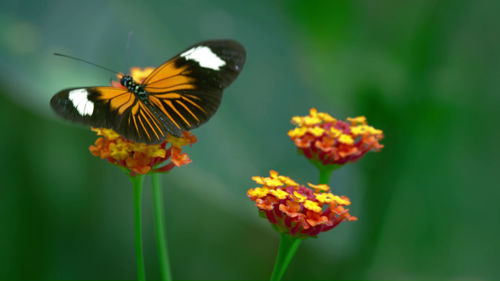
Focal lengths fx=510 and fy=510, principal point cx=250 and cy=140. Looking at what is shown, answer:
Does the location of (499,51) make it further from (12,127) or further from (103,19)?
(12,127)

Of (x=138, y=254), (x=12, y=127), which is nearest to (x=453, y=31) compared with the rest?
(x=138, y=254)

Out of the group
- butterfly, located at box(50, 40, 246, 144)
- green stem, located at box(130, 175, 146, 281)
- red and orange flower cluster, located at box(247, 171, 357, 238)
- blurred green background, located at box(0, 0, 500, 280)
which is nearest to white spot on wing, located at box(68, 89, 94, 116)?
butterfly, located at box(50, 40, 246, 144)

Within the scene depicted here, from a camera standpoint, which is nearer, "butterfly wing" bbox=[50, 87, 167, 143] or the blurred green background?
"butterfly wing" bbox=[50, 87, 167, 143]

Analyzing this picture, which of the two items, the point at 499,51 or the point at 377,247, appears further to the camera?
the point at 499,51

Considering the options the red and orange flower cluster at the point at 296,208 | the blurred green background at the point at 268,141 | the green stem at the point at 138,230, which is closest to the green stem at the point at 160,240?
the green stem at the point at 138,230

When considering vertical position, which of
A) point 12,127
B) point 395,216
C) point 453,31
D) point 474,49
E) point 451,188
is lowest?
point 12,127

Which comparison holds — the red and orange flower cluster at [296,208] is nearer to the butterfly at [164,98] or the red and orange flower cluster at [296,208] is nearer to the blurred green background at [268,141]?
the butterfly at [164,98]

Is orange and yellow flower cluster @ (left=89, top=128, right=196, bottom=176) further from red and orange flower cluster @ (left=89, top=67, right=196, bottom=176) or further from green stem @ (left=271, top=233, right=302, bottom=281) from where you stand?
green stem @ (left=271, top=233, right=302, bottom=281)
